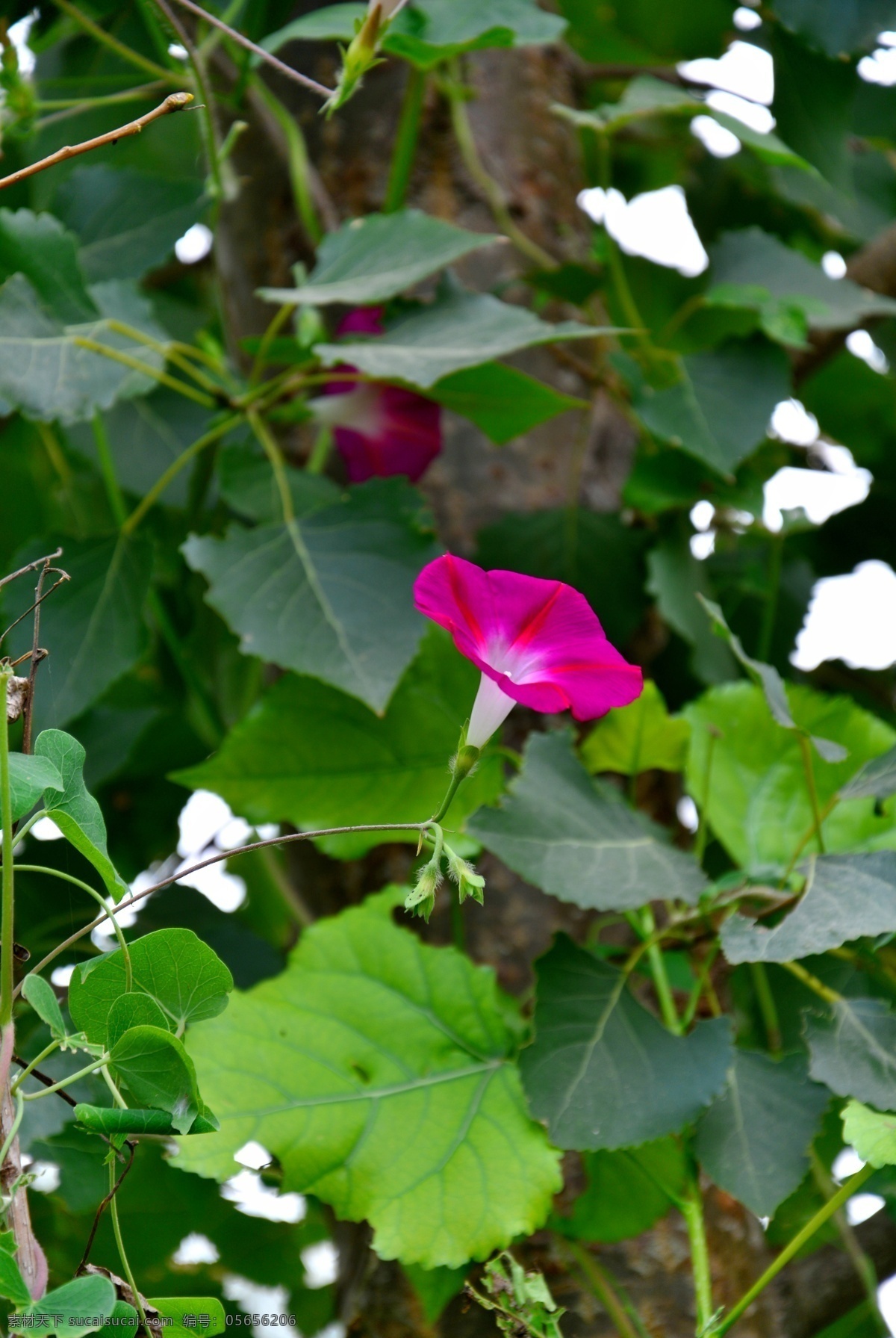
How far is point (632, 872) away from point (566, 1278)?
0.91 feet

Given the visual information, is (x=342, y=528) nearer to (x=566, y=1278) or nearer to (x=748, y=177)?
(x=566, y=1278)

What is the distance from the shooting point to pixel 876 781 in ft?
2.18

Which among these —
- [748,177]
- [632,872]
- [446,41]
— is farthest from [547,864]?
[748,177]

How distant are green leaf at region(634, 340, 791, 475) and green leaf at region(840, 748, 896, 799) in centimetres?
29

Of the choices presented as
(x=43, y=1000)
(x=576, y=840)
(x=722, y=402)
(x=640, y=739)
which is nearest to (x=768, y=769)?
(x=640, y=739)

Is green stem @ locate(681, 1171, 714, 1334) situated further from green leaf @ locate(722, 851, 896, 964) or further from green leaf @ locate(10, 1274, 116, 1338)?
green leaf @ locate(10, 1274, 116, 1338)

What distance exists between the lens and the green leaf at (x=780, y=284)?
97cm

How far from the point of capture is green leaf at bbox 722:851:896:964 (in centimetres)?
58

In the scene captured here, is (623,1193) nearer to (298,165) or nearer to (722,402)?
(722,402)

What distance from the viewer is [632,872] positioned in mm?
685

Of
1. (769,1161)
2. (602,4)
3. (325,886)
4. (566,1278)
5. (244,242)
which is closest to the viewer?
(769,1161)

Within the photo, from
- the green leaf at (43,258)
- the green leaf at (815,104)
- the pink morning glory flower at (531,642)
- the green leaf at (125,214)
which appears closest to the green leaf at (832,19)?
the green leaf at (815,104)

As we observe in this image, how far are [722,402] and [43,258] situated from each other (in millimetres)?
520

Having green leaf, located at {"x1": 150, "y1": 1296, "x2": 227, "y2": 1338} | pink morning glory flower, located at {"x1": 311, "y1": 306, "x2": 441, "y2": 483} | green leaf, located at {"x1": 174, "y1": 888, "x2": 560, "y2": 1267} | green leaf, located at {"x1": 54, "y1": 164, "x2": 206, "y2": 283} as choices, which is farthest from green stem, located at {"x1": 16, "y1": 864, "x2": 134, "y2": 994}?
green leaf, located at {"x1": 54, "y1": 164, "x2": 206, "y2": 283}
